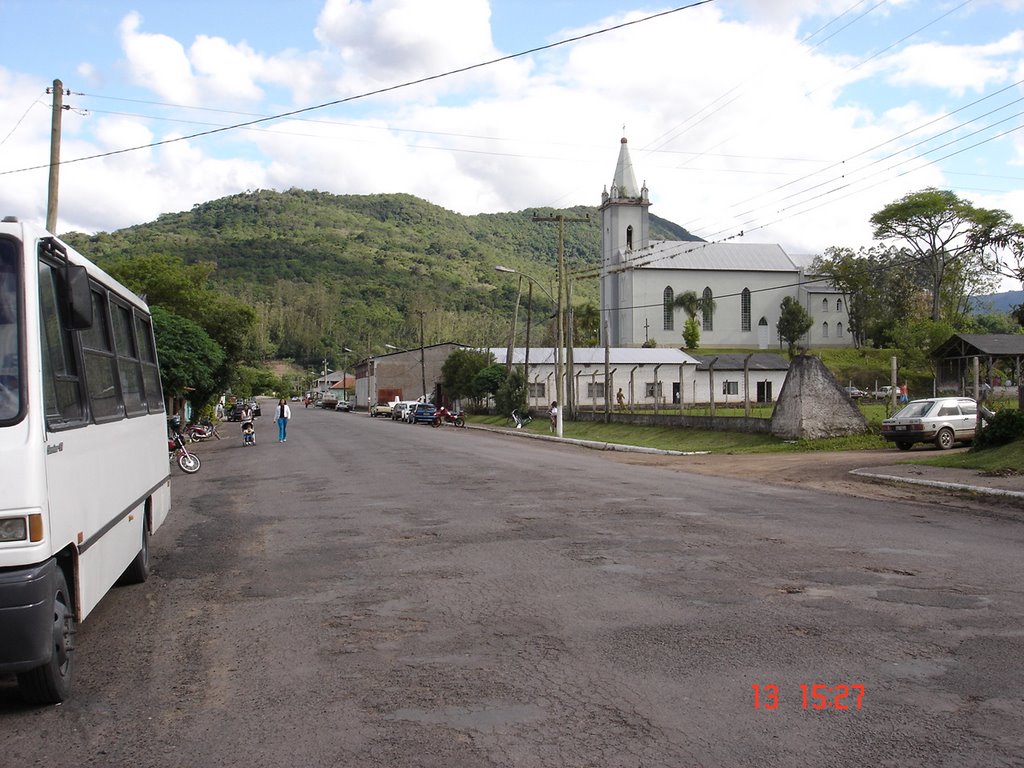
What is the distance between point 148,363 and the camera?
32.2ft

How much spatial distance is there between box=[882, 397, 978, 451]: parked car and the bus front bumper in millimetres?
23525

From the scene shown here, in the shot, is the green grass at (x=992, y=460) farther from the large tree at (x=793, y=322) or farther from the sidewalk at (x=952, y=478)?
the large tree at (x=793, y=322)

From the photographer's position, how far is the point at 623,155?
93688 millimetres

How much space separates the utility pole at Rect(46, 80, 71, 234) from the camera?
66.8ft

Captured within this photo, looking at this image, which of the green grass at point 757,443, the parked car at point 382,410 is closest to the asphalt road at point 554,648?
the green grass at point 757,443

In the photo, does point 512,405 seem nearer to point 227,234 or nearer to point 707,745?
point 707,745

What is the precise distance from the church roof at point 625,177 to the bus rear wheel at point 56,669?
299ft

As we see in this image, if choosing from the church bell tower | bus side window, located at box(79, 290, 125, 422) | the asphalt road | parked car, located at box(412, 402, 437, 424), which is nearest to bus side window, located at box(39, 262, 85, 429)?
bus side window, located at box(79, 290, 125, 422)

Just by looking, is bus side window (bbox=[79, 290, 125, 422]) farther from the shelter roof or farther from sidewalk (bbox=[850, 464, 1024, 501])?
the shelter roof

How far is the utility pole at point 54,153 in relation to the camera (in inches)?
802

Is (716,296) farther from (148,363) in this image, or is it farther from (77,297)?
(77,297)
